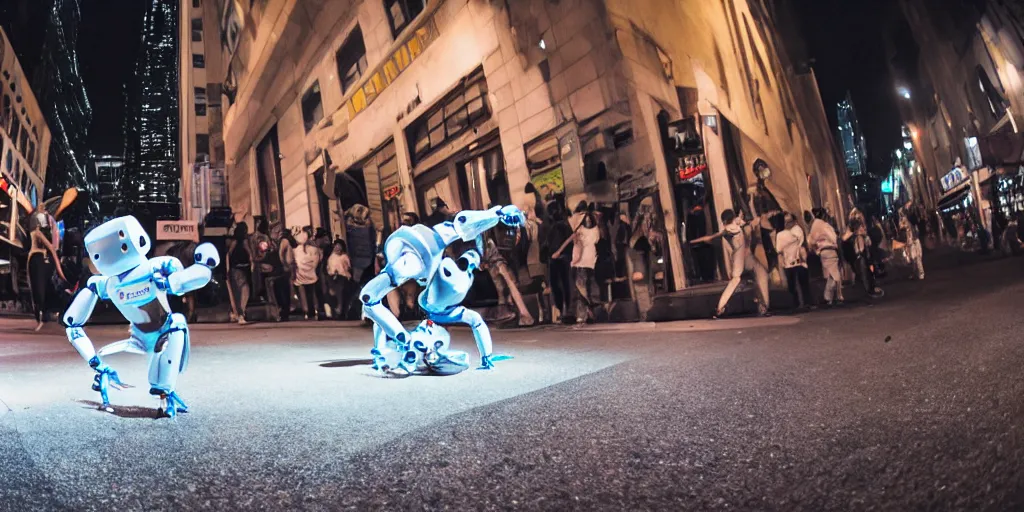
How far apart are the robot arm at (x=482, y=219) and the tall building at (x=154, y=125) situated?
2.90m

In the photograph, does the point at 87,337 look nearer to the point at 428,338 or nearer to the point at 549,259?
the point at 428,338

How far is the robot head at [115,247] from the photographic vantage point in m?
2.01

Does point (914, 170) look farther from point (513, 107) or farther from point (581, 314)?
point (513, 107)

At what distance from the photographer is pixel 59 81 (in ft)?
12.5

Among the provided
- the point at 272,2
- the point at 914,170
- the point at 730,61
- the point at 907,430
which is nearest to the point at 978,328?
the point at 914,170

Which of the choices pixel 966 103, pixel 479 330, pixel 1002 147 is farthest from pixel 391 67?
pixel 1002 147

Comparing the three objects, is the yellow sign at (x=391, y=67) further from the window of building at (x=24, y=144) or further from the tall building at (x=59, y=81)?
the window of building at (x=24, y=144)

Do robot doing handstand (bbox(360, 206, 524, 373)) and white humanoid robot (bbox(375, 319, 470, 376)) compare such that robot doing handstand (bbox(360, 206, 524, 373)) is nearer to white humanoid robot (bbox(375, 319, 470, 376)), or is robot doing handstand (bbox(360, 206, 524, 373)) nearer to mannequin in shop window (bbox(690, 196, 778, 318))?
white humanoid robot (bbox(375, 319, 470, 376))

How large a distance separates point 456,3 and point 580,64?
44.5 inches

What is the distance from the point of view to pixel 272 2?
16.2ft

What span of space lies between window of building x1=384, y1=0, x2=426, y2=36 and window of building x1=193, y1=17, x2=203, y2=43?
2156mm

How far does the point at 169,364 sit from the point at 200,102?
3.97m

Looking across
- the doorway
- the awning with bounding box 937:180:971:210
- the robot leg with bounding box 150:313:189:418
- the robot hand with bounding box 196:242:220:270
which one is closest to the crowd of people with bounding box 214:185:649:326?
the doorway

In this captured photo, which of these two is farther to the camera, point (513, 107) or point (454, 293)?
point (513, 107)
